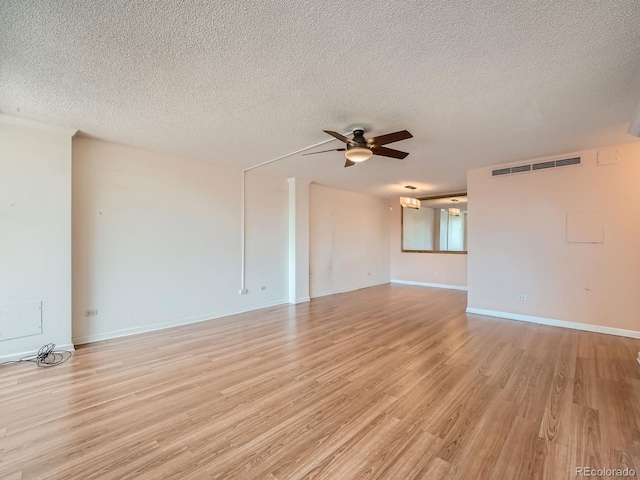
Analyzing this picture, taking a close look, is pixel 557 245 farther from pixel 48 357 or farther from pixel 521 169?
pixel 48 357

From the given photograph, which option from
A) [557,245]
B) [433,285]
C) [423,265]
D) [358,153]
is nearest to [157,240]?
[358,153]

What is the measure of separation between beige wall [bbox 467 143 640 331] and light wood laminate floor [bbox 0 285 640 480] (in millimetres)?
661

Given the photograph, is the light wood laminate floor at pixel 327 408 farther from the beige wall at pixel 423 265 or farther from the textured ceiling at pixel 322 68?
the beige wall at pixel 423 265

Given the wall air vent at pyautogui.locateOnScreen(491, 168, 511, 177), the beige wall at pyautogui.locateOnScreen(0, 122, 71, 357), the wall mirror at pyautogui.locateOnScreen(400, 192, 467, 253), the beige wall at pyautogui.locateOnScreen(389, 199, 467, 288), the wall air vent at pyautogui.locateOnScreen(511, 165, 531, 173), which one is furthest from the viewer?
the wall mirror at pyautogui.locateOnScreen(400, 192, 467, 253)

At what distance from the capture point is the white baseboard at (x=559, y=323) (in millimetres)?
3857

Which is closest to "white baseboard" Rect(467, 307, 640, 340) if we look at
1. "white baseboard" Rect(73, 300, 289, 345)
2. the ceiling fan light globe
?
the ceiling fan light globe

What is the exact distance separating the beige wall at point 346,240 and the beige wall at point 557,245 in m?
3.18

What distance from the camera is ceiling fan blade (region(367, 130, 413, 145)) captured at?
2.73 meters

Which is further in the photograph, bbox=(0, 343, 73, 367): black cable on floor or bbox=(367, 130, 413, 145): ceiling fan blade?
bbox=(0, 343, 73, 367): black cable on floor

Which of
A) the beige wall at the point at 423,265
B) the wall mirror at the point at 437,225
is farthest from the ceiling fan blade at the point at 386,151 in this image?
the beige wall at the point at 423,265

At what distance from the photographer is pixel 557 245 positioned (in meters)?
4.33

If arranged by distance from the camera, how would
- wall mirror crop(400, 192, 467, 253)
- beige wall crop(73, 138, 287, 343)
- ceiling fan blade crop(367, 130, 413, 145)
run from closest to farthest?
ceiling fan blade crop(367, 130, 413, 145) → beige wall crop(73, 138, 287, 343) → wall mirror crop(400, 192, 467, 253)

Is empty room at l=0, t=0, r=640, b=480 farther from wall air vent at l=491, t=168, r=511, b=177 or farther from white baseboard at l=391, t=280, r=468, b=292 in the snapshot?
white baseboard at l=391, t=280, r=468, b=292

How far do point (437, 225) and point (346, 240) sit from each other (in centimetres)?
312
